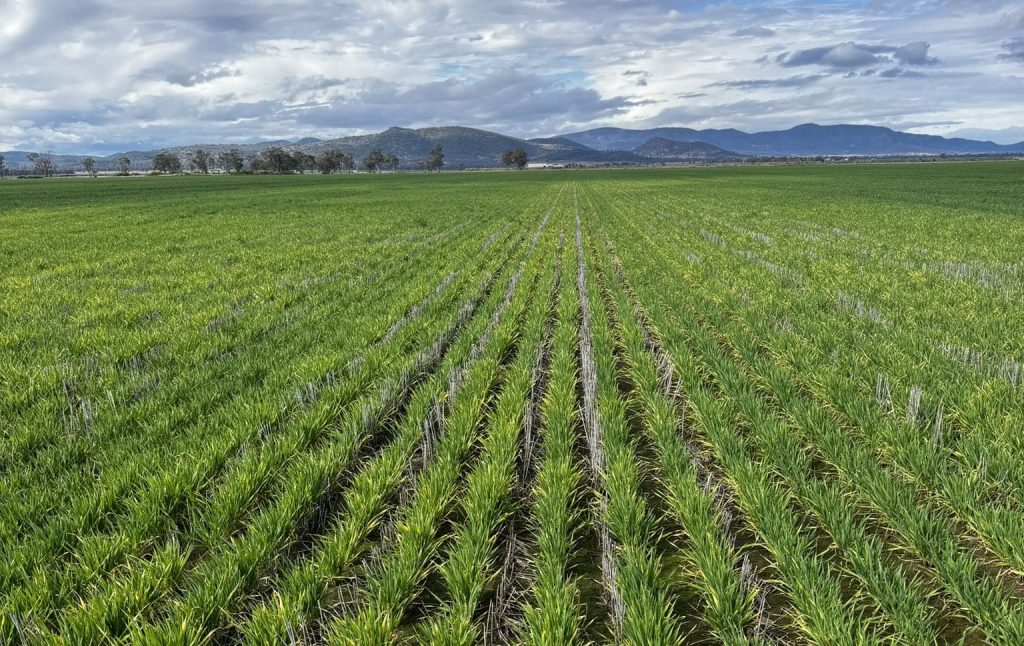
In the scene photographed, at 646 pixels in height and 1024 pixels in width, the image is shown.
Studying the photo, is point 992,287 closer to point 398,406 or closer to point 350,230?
point 398,406

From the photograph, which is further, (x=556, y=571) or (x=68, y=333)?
(x=68, y=333)

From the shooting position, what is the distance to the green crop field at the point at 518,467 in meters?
3.19

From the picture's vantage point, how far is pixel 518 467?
506cm

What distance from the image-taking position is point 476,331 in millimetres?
8984

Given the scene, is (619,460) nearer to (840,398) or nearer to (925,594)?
(925,594)

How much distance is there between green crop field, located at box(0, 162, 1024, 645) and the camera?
3.19 metres

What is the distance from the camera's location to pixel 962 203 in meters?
32.4

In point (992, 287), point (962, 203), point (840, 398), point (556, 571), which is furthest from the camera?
point (962, 203)

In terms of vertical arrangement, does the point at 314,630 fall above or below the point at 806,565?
below

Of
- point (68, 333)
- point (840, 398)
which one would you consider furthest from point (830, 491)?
point (68, 333)

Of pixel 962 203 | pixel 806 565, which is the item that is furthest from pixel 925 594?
pixel 962 203

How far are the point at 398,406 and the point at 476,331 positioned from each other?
2.89m

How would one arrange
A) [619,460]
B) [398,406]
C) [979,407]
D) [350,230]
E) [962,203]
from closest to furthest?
[619,460] → [979,407] → [398,406] → [350,230] → [962,203]

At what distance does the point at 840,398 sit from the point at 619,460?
284cm
